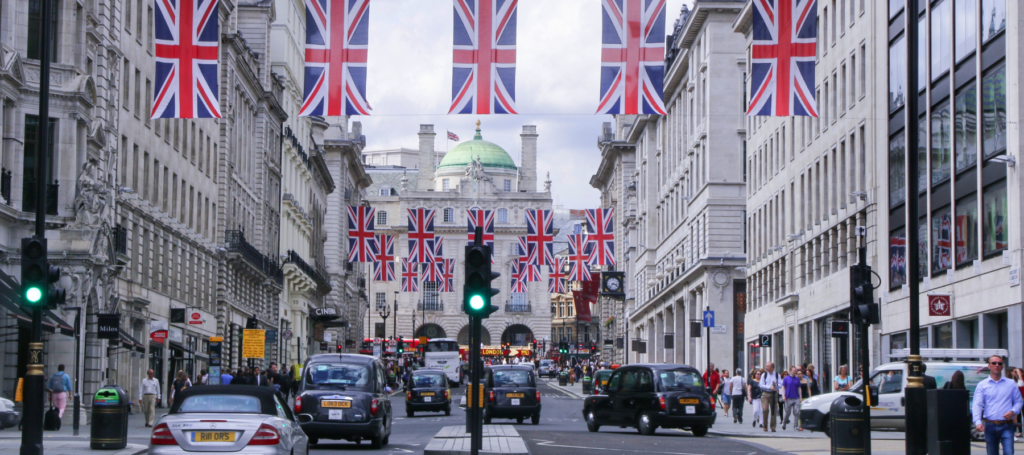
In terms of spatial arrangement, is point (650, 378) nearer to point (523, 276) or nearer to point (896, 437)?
point (896, 437)

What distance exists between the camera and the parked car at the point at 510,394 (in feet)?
120

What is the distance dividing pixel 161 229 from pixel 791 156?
24199 mm

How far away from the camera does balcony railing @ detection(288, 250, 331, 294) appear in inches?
3098

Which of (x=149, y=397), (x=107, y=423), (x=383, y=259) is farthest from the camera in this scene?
(x=383, y=259)

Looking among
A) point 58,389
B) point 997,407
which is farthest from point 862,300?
point 58,389

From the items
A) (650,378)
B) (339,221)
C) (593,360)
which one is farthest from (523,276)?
(593,360)

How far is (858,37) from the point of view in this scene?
1812 inches

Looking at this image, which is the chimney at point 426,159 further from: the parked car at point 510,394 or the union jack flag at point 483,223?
the parked car at point 510,394

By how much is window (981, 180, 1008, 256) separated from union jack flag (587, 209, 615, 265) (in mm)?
30614

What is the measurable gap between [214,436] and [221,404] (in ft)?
2.46

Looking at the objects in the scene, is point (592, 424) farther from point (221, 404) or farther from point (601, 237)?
point (601, 237)

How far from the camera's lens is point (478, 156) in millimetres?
164625

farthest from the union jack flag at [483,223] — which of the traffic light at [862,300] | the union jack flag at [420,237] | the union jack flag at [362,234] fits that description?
the traffic light at [862,300]

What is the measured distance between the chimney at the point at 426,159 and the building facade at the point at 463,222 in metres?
0.12
